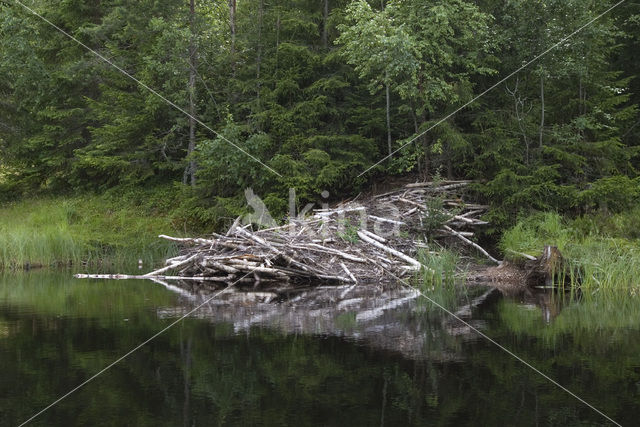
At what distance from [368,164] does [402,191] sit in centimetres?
145

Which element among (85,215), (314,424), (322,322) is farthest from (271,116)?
(314,424)

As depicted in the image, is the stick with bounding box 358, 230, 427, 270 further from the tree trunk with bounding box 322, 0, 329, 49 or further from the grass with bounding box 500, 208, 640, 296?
the tree trunk with bounding box 322, 0, 329, 49

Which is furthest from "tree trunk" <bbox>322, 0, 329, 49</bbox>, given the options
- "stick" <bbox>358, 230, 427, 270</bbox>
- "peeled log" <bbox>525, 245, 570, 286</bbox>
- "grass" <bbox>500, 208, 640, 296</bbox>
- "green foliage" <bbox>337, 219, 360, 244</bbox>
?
"peeled log" <bbox>525, 245, 570, 286</bbox>

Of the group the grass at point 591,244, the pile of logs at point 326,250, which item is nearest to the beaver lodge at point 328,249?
the pile of logs at point 326,250

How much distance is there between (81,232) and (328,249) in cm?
941

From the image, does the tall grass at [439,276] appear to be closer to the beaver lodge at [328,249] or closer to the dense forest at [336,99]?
the beaver lodge at [328,249]

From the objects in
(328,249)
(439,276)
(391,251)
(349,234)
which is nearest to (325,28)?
(349,234)

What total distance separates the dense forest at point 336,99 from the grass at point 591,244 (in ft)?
2.32

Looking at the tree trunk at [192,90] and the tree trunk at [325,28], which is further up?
the tree trunk at [325,28]

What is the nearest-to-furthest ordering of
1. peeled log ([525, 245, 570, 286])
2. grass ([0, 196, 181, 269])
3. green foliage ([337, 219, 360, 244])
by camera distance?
peeled log ([525, 245, 570, 286]), green foliage ([337, 219, 360, 244]), grass ([0, 196, 181, 269])

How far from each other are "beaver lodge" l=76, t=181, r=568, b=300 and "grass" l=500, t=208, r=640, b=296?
3.29ft

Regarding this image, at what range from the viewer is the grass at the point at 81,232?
15453 mm

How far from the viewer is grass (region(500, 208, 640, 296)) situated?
35.2ft

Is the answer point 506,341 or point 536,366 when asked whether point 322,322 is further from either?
point 536,366
